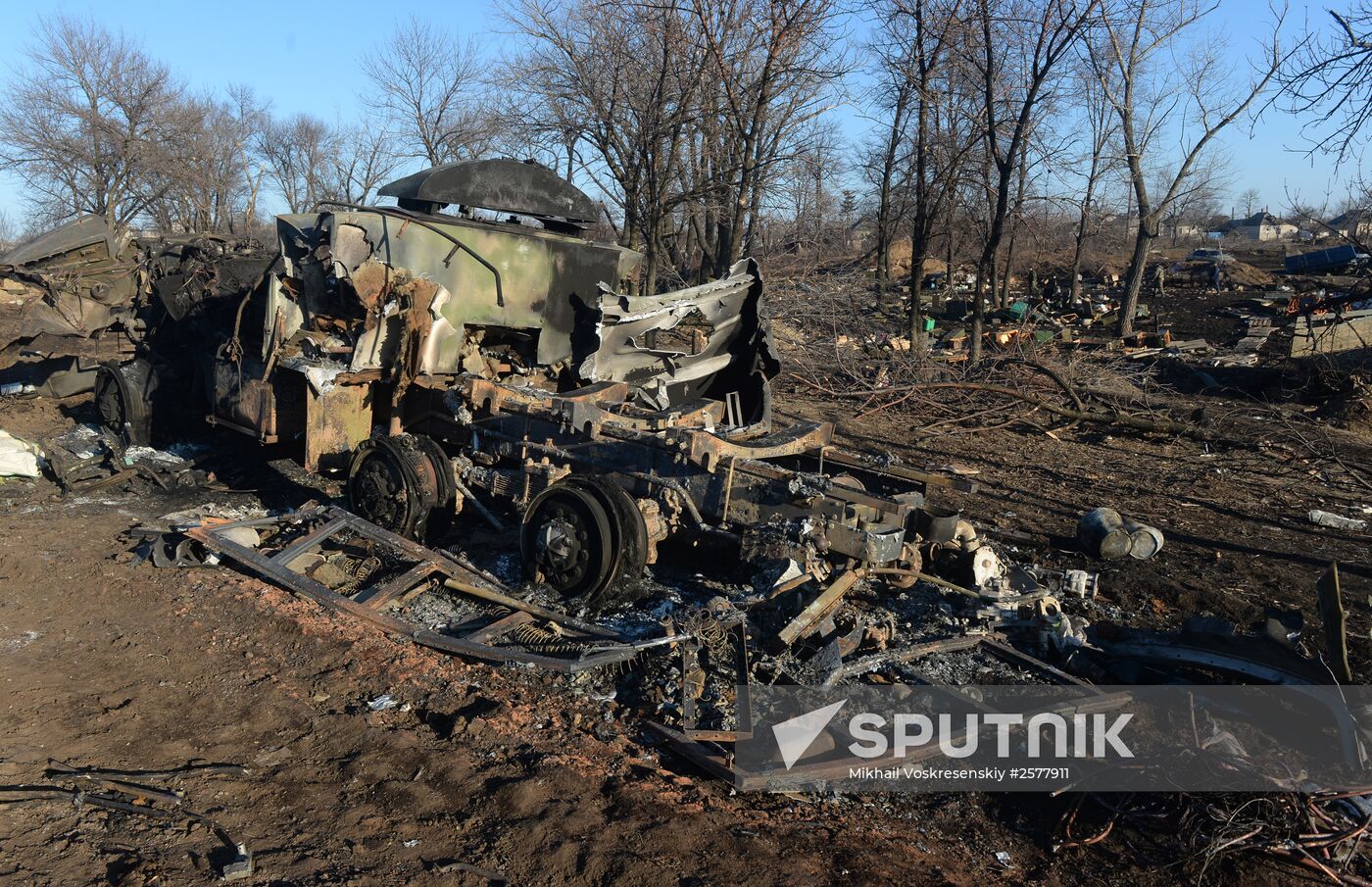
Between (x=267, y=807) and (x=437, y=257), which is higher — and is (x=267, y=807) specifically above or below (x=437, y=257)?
below

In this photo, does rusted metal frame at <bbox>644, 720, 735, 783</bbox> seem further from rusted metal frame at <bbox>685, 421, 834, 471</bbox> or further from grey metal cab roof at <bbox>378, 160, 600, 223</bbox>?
grey metal cab roof at <bbox>378, 160, 600, 223</bbox>

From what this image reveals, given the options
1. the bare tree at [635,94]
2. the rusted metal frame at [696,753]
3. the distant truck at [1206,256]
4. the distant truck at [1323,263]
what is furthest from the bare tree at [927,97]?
the distant truck at [1206,256]

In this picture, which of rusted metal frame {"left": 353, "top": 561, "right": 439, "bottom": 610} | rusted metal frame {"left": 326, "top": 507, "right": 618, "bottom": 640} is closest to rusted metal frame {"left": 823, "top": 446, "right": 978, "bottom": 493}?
rusted metal frame {"left": 326, "top": 507, "right": 618, "bottom": 640}

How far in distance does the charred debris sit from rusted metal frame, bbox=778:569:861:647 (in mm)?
19

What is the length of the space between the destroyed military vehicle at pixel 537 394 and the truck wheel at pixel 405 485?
1cm

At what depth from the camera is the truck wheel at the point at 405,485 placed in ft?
21.7

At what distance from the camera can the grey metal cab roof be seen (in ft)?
26.1

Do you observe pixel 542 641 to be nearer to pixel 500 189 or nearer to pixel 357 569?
pixel 357 569

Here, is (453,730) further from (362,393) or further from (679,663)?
(362,393)

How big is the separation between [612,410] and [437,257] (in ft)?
6.69

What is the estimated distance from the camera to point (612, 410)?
6.78 meters

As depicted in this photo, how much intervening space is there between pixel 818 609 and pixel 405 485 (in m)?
3.29

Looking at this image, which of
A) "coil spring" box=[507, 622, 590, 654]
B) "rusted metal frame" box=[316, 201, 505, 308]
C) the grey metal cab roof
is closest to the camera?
"coil spring" box=[507, 622, 590, 654]

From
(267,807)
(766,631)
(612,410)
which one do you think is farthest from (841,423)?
(267,807)
